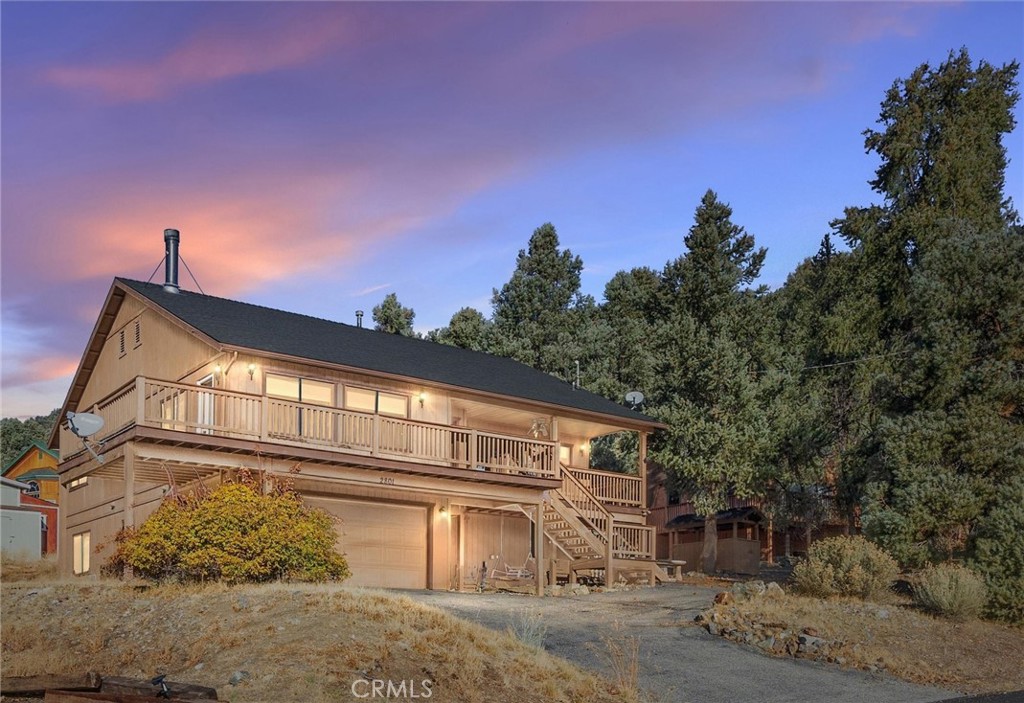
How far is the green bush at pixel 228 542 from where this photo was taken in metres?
22.0

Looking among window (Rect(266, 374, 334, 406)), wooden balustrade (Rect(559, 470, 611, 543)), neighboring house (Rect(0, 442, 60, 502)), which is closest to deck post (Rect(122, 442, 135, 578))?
window (Rect(266, 374, 334, 406))

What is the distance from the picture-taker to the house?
1041 inches

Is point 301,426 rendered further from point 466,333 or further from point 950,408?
point 466,333

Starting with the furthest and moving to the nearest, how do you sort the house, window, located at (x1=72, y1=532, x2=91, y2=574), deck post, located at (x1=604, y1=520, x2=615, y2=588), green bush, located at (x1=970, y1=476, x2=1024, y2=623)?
window, located at (x1=72, y1=532, x2=91, y2=574) < deck post, located at (x1=604, y1=520, x2=615, y2=588) < the house < green bush, located at (x1=970, y1=476, x2=1024, y2=623)

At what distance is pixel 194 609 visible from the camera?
752 inches

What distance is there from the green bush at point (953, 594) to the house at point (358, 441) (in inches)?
358

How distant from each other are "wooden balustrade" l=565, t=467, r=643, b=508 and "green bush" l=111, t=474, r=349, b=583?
11.8 m

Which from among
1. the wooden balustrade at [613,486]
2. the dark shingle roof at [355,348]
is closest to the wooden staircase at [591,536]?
the wooden balustrade at [613,486]

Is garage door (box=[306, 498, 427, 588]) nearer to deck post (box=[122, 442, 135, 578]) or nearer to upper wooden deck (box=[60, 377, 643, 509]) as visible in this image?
upper wooden deck (box=[60, 377, 643, 509])

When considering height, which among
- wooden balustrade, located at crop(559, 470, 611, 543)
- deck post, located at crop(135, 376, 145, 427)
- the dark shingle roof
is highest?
the dark shingle roof

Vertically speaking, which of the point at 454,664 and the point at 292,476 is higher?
the point at 292,476

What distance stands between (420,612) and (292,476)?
777cm

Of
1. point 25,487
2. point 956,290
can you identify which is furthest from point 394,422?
point 25,487

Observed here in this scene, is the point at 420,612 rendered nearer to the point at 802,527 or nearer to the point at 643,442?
the point at 643,442
